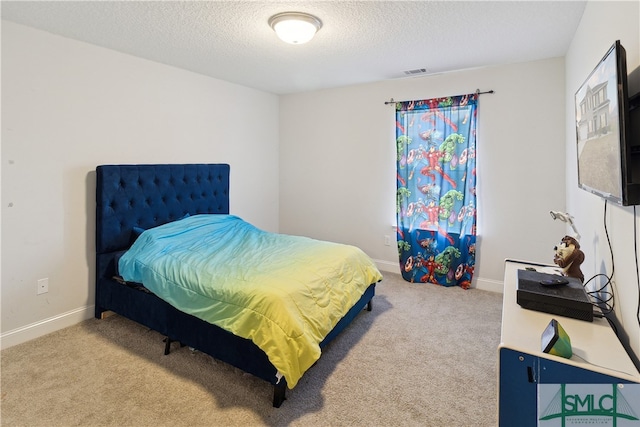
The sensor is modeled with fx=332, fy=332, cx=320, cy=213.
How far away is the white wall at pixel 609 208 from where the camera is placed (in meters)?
1.28

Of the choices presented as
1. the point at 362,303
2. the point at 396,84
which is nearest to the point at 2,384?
the point at 362,303

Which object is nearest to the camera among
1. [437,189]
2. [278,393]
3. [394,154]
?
[278,393]

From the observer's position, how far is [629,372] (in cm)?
112

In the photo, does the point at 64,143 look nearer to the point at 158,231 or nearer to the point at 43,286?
the point at 158,231

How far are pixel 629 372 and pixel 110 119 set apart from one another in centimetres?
367

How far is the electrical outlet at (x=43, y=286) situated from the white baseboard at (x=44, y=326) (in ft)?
0.76

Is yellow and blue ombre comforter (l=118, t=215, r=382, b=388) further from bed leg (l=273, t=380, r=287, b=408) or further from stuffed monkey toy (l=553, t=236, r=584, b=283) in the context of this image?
stuffed monkey toy (l=553, t=236, r=584, b=283)

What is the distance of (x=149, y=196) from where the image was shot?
3.12m

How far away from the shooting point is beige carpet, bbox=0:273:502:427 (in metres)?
1.77

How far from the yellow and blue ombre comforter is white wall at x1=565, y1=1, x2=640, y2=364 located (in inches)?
56.2

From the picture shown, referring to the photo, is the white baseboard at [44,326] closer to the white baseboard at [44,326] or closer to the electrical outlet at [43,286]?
the white baseboard at [44,326]

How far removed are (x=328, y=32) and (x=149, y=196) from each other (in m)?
2.15

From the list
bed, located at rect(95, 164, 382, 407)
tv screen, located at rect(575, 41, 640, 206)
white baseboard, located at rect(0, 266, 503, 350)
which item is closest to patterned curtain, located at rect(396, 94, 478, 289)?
bed, located at rect(95, 164, 382, 407)

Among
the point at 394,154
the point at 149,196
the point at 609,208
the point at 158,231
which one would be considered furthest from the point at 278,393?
the point at 394,154
